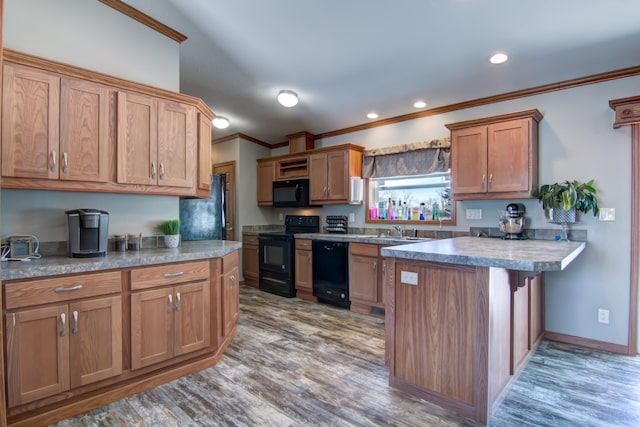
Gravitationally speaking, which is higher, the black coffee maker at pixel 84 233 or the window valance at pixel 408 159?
the window valance at pixel 408 159

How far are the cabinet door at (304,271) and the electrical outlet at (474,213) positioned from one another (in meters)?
2.11

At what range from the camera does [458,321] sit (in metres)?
1.97

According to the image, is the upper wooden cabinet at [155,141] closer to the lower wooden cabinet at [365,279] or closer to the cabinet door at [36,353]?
the cabinet door at [36,353]

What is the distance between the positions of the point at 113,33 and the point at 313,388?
3.22 metres

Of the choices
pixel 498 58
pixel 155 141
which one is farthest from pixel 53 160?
pixel 498 58

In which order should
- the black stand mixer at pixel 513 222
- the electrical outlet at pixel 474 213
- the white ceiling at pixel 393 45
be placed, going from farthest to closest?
the electrical outlet at pixel 474 213 → the black stand mixer at pixel 513 222 → the white ceiling at pixel 393 45

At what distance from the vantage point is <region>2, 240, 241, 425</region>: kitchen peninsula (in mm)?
1813

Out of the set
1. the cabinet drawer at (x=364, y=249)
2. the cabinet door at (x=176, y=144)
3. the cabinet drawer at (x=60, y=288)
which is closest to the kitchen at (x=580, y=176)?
the cabinet door at (x=176, y=144)

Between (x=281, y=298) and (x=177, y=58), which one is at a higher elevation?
(x=177, y=58)

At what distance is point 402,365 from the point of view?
2.22m

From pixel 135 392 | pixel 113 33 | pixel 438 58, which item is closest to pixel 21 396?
pixel 135 392

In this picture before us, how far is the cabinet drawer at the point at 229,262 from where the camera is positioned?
276 cm

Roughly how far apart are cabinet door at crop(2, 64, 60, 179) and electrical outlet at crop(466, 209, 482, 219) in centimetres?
384

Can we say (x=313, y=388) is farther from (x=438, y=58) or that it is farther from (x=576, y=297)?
(x=438, y=58)
